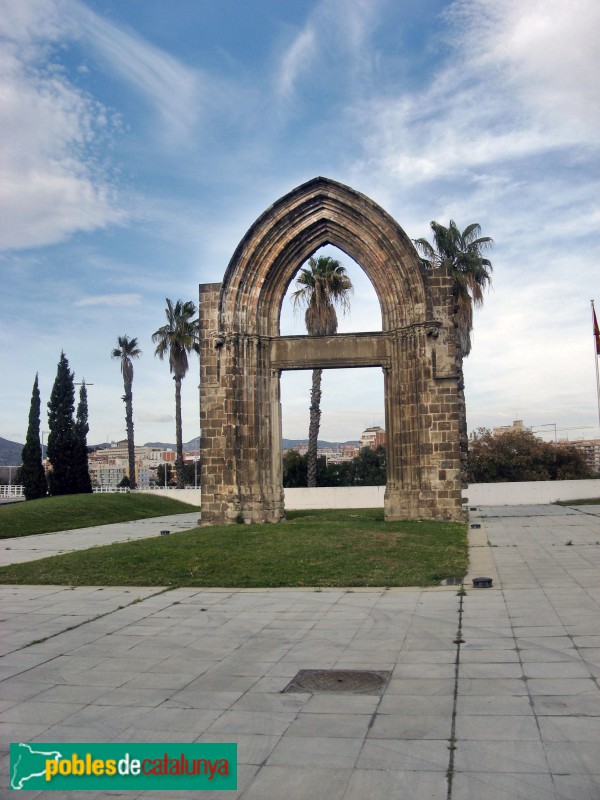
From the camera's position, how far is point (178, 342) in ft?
144

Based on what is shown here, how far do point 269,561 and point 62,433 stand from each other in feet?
104

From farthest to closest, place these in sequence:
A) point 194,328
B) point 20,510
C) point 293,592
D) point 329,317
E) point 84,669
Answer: point 194,328, point 329,317, point 20,510, point 293,592, point 84,669

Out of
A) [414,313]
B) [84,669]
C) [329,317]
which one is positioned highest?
[329,317]

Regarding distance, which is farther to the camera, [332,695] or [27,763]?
[332,695]

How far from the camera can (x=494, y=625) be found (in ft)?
25.5

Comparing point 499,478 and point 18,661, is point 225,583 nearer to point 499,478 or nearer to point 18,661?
point 18,661

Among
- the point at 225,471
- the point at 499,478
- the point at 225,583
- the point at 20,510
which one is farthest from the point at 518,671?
the point at 499,478

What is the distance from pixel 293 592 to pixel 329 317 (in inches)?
891

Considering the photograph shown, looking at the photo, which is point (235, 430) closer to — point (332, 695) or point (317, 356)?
point (317, 356)

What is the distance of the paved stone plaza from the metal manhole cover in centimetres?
12

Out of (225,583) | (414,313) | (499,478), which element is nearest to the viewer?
(225,583)

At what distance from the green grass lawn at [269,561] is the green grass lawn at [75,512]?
9166 millimetres

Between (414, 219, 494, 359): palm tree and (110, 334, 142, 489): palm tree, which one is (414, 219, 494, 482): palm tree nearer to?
(414, 219, 494, 359): palm tree

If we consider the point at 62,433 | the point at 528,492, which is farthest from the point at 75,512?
the point at 528,492
